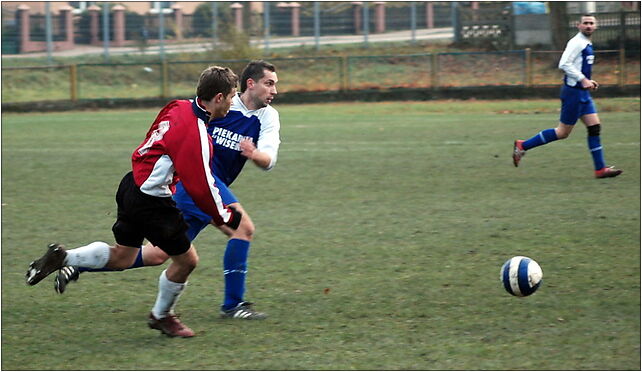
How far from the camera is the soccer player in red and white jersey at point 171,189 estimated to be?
16.5 feet

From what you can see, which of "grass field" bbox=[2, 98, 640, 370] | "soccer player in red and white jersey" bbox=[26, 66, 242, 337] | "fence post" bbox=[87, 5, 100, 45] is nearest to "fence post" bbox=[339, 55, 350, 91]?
"fence post" bbox=[87, 5, 100, 45]

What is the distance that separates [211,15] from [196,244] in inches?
1109

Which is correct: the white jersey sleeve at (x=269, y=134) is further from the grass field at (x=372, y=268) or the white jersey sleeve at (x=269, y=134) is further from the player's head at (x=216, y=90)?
the grass field at (x=372, y=268)

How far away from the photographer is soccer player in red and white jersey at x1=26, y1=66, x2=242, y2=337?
502cm

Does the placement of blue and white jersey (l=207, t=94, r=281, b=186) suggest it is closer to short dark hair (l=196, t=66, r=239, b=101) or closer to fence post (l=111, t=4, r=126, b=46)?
short dark hair (l=196, t=66, r=239, b=101)

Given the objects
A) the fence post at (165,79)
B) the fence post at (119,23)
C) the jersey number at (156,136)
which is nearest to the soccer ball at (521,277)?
the jersey number at (156,136)

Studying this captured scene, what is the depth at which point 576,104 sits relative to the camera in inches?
441

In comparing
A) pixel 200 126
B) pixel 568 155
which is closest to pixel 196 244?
pixel 200 126

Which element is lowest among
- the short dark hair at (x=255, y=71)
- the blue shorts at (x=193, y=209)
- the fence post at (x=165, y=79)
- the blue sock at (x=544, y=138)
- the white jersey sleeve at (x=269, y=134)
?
the blue shorts at (x=193, y=209)

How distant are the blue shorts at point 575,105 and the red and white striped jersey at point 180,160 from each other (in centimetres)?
709

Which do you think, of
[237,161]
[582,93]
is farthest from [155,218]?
[582,93]

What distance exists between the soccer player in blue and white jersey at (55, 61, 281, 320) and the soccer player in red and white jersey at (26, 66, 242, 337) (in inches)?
18.2

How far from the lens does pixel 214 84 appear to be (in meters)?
5.18

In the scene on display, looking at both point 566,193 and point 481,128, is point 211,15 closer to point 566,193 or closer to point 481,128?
point 481,128
